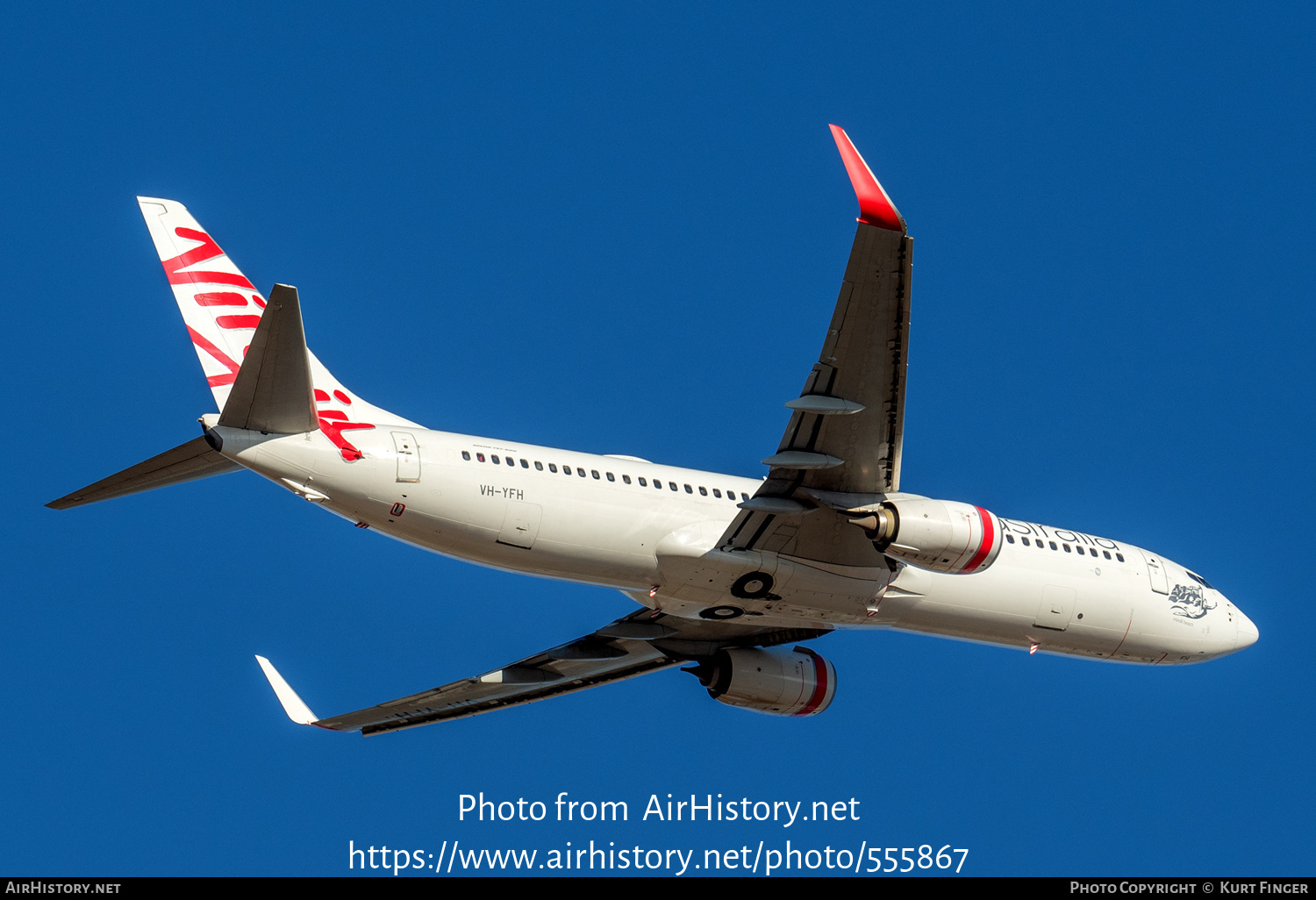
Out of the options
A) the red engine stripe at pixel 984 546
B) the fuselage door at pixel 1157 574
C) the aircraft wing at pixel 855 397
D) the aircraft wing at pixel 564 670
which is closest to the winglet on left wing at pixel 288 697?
the aircraft wing at pixel 564 670

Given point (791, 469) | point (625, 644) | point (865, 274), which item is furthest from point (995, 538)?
point (625, 644)

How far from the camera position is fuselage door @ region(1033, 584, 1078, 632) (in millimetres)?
29859

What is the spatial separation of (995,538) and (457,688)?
1303 cm

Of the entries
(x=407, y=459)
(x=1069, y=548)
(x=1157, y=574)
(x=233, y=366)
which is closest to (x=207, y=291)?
(x=233, y=366)

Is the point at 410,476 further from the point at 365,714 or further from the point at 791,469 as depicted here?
the point at 365,714

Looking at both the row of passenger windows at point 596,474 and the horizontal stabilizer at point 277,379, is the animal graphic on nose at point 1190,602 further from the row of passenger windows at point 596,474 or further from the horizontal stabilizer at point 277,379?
the horizontal stabilizer at point 277,379

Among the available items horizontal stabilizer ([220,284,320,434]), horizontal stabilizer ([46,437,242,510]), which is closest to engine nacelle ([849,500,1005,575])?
Result: horizontal stabilizer ([220,284,320,434])

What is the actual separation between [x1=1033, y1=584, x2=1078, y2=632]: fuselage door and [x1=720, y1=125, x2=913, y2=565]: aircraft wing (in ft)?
16.6

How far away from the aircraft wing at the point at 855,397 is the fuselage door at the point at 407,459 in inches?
218

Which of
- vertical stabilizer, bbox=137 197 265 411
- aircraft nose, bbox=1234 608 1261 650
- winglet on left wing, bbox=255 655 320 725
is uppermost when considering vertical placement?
vertical stabilizer, bbox=137 197 265 411

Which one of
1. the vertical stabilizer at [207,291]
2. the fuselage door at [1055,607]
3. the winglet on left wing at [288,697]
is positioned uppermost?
the vertical stabilizer at [207,291]

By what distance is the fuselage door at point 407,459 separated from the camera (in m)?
24.7

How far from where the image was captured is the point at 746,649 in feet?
106

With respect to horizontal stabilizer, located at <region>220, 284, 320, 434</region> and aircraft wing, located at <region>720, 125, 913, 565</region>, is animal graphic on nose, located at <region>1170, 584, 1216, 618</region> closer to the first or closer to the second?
aircraft wing, located at <region>720, 125, 913, 565</region>
